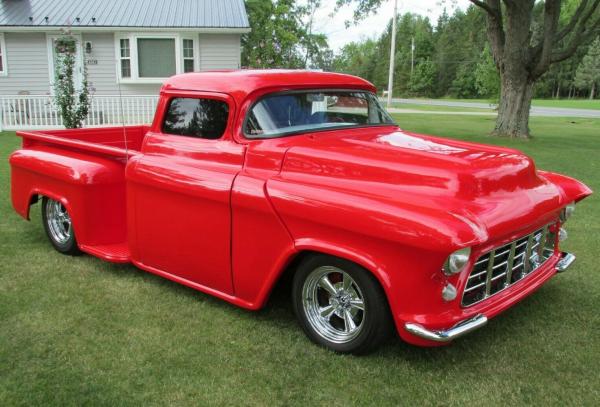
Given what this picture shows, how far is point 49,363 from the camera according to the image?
3.29m

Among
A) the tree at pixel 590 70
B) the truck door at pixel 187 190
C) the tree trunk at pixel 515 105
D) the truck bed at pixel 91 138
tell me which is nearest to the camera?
the truck door at pixel 187 190

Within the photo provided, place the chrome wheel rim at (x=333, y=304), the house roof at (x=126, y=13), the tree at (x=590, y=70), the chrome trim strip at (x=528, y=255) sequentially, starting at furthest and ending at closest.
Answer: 1. the tree at (x=590, y=70)
2. the house roof at (x=126, y=13)
3. the chrome trim strip at (x=528, y=255)
4. the chrome wheel rim at (x=333, y=304)

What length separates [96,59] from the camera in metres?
17.3

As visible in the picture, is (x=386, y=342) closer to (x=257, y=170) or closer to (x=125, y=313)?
(x=257, y=170)

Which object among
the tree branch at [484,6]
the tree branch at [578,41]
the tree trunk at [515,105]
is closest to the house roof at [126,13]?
the tree branch at [484,6]

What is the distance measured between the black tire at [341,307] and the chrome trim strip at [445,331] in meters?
0.25

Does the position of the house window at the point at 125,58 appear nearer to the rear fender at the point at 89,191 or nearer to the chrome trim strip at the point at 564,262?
the rear fender at the point at 89,191

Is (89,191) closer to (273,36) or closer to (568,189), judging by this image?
(568,189)

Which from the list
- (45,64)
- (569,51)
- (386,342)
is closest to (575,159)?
(569,51)

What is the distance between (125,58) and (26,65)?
10.2 ft

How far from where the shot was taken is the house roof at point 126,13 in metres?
16.9

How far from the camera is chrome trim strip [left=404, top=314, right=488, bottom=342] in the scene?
291cm

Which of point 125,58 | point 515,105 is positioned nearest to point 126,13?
point 125,58

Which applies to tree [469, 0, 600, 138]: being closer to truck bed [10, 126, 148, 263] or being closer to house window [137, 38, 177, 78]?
house window [137, 38, 177, 78]
